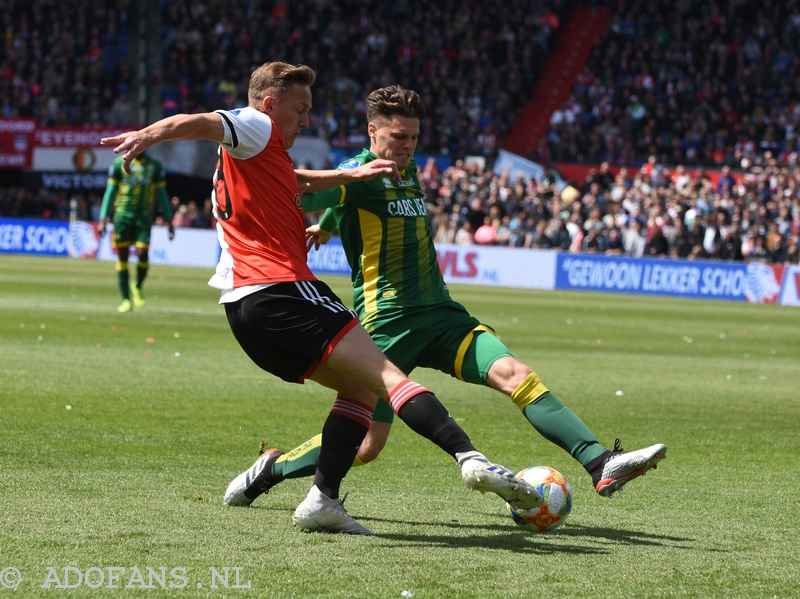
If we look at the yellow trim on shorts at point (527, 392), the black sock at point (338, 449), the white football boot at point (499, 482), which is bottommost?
the black sock at point (338, 449)

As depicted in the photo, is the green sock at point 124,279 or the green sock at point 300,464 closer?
the green sock at point 300,464

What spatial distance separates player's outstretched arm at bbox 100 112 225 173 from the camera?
4.51 metres

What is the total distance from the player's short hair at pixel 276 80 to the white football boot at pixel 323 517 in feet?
6.00

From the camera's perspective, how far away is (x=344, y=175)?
5.44m

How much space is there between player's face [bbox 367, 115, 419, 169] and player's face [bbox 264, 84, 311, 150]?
0.51 metres

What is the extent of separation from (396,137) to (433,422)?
1.61 m

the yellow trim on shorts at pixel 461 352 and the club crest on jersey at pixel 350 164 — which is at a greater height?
the club crest on jersey at pixel 350 164

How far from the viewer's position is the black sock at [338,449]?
211 inches

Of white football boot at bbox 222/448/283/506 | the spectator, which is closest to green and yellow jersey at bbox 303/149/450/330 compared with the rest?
white football boot at bbox 222/448/283/506

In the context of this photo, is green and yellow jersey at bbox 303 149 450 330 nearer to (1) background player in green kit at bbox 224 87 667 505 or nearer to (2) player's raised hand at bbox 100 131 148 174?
(1) background player in green kit at bbox 224 87 667 505

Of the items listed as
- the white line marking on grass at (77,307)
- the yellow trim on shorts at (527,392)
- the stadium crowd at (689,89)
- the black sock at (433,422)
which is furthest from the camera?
the stadium crowd at (689,89)

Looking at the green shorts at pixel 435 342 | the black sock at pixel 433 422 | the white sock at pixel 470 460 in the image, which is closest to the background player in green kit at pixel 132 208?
the green shorts at pixel 435 342

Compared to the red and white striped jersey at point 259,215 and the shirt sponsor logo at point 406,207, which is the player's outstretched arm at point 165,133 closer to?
the red and white striped jersey at point 259,215

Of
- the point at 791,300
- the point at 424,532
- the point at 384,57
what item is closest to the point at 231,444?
the point at 424,532
